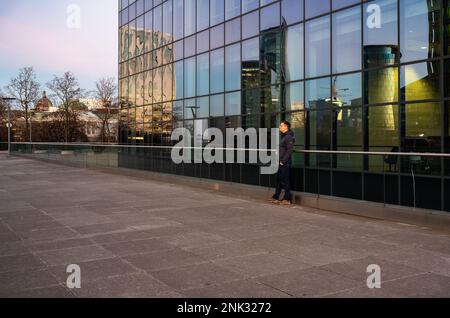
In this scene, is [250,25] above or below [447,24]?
above

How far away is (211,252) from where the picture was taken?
21.0 ft

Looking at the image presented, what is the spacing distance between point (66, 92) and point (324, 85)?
42.4 metres

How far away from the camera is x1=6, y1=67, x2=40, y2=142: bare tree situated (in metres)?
57.7

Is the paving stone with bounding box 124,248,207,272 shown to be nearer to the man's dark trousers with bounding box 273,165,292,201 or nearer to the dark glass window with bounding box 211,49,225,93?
the man's dark trousers with bounding box 273,165,292,201

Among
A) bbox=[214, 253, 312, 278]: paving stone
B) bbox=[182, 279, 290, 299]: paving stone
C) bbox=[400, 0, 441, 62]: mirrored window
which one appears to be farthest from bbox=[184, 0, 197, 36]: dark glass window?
bbox=[182, 279, 290, 299]: paving stone

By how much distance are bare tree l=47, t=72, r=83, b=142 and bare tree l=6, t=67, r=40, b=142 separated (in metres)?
5.57

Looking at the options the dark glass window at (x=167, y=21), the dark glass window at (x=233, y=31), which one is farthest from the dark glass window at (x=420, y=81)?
the dark glass window at (x=167, y=21)

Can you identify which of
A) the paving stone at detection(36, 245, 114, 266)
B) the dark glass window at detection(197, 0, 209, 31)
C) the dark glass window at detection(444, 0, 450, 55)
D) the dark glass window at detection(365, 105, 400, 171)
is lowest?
the paving stone at detection(36, 245, 114, 266)

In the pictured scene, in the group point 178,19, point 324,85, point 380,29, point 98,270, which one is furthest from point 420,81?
point 178,19

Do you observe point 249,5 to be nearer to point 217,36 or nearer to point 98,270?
point 217,36

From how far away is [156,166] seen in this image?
18781 mm

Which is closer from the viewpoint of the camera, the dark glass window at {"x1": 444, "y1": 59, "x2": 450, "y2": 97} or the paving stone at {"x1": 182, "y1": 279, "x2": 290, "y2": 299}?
the paving stone at {"x1": 182, "y1": 279, "x2": 290, "y2": 299}
